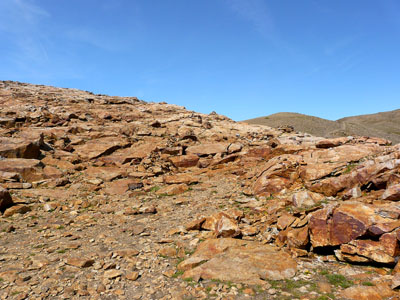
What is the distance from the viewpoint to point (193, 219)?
33.7 ft

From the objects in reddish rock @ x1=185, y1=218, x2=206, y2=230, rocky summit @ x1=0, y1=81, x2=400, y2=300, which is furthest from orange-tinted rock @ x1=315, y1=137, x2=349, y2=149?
reddish rock @ x1=185, y1=218, x2=206, y2=230

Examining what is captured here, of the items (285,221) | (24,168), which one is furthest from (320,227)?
(24,168)

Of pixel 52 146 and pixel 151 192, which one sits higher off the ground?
pixel 52 146

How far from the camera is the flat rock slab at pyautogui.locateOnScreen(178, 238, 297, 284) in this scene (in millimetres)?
6262

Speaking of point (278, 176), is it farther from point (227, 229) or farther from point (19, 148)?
point (19, 148)

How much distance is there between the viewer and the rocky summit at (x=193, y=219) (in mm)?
6059

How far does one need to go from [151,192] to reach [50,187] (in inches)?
216

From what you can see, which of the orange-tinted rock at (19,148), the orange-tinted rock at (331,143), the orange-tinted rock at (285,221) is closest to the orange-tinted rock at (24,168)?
the orange-tinted rock at (19,148)

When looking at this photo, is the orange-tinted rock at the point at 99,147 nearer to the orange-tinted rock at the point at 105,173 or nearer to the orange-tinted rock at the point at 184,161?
the orange-tinted rock at the point at 105,173

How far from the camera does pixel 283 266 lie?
6512 mm

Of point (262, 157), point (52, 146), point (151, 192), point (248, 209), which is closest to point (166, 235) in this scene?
point (248, 209)

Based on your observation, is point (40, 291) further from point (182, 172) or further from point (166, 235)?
point (182, 172)

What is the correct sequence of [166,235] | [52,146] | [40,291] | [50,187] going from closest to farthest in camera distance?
1. [40,291]
2. [166,235]
3. [50,187]
4. [52,146]

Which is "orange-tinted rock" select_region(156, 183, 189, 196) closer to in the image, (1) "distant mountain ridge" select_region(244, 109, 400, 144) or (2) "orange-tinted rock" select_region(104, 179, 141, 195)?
(2) "orange-tinted rock" select_region(104, 179, 141, 195)
